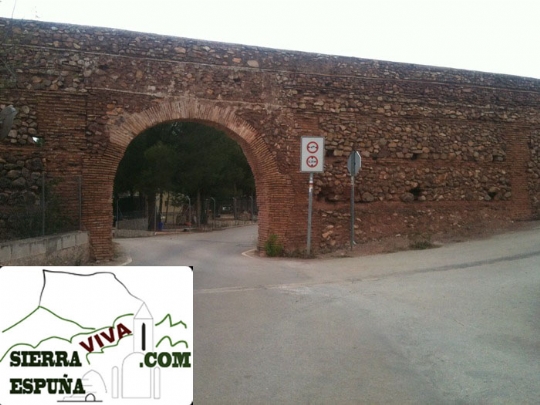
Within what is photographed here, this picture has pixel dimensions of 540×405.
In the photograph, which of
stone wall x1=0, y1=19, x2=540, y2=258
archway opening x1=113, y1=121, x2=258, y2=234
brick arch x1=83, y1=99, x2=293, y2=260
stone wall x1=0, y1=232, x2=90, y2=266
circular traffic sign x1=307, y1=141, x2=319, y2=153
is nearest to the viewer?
stone wall x1=0, y1=232, x2=90, y2=266

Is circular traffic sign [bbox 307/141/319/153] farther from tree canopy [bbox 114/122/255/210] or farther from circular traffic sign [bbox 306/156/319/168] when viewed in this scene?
tree canopy [bbox 114/122/255/210]

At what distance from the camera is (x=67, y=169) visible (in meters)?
12.2

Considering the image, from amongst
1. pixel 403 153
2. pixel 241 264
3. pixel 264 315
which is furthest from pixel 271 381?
pixel 403 153

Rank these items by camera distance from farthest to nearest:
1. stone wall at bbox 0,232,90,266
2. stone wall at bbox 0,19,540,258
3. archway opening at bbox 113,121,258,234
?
archway opening at bbox 113,121,258,234 → stone wall at bbox 0,19,540,258 → stone wall at bbox 0,232,90,266

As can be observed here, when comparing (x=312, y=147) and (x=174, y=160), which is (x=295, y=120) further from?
(x=174, y=160)

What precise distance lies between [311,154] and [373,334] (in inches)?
306

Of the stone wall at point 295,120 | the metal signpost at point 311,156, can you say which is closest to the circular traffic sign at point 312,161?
the metal signpost at point 311,156

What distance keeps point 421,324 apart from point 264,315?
207cm

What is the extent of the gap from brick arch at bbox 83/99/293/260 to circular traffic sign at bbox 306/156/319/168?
102 cm

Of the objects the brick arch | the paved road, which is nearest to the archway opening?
the brick arch

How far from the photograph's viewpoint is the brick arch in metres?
12.4

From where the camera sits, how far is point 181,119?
13.3 metres

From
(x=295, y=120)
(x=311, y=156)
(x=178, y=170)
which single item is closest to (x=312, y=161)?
(x=311, y=156)

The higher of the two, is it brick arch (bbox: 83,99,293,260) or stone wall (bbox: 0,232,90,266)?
brick arch (bbox: 83,99,293,260)
